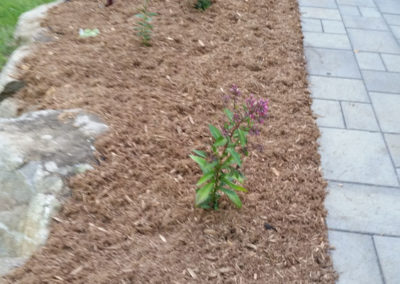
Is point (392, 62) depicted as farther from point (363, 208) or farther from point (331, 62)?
point (363, 208)

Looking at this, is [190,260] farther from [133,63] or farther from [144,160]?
[133,63]

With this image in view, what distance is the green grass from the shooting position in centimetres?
482

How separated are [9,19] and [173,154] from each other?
3575 mm

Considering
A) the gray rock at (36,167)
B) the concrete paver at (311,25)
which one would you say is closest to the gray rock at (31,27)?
the gray rock at (36,167)

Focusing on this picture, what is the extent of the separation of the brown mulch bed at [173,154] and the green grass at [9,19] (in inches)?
22.9

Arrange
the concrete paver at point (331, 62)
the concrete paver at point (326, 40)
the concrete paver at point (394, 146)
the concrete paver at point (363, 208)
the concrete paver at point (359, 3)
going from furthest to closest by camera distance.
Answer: the concrete paver at point (359, 3) < the concrete paver at point (326, 40) < the concrete paver at point (331, 62) < the concrete paver at point (394, 146) < the concrete paver at point (363, 208)

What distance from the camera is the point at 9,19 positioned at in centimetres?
543

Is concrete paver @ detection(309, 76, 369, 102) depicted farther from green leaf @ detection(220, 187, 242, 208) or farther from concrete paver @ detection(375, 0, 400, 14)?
concrete paver @ detection(375, 0, 400, 14)

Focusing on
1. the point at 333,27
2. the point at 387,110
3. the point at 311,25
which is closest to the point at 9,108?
the point at 387,110

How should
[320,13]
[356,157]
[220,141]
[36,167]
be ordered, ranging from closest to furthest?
1. [220,141]
2. [36,167]
3. [356,157]
4. [320,13]

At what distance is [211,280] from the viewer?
2.40m

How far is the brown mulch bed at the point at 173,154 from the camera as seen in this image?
2486mm

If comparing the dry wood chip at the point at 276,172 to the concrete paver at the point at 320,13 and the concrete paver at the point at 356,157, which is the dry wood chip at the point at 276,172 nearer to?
the concrete paver at the point at 356,157

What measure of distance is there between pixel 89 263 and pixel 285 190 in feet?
4.73
